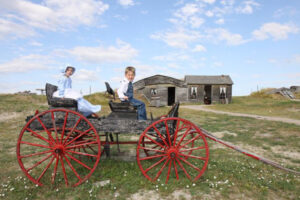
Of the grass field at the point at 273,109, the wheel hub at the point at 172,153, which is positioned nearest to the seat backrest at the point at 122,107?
the wheel hub at the point at 172,153

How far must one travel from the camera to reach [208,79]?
101ft

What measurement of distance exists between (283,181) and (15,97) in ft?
87.7

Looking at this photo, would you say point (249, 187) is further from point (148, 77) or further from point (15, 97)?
point (15, 97)

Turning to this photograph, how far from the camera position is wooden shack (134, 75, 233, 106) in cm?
2703

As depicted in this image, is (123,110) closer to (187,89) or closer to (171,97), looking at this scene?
(187,89)

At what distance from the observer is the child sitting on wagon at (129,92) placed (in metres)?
4.41

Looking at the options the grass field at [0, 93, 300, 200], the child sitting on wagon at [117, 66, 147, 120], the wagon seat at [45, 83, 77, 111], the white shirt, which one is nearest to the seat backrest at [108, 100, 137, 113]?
the child sitting on wagon at [117, 66, 147, 120]

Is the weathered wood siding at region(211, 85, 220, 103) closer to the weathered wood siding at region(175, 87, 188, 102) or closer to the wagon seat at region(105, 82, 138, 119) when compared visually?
the weathered wood siding at region(175, 87, 188, 102)

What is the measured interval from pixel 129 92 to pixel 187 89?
25.1m

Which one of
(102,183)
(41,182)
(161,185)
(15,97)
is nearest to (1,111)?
(15,97)

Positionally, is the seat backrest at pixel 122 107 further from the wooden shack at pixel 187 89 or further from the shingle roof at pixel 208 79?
the shingle roof at pixel 208 79

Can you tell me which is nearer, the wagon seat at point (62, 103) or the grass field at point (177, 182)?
the grass field at point (177, 182)

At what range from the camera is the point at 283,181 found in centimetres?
432

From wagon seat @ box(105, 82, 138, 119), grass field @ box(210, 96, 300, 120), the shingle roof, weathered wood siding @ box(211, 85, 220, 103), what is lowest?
grass field @ box(210, 96, 300, 120)
